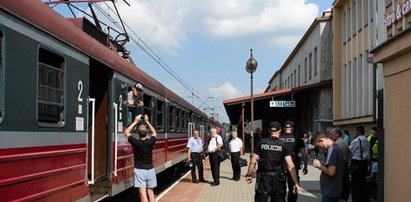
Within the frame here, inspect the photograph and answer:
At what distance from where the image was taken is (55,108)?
5906mm

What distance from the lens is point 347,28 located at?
79.4 ft

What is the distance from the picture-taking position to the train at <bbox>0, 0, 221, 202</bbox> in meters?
4.79

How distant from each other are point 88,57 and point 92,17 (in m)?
3.79

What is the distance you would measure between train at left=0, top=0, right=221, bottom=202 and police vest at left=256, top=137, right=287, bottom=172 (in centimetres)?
233

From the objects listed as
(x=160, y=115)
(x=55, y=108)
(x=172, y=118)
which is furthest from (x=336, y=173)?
(x=172, y=118)

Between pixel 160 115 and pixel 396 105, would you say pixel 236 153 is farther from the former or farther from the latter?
pixel 396 105

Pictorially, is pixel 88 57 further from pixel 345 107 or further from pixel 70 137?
pixel 345 107

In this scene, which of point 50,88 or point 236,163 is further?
point 236,163

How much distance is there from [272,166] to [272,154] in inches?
6.8

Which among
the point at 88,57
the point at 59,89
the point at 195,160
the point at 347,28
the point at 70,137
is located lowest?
the point at 195,160

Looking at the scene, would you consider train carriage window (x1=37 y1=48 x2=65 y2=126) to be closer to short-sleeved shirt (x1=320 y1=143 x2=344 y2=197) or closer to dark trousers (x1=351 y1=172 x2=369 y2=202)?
short-sleeved shirt (x1=320 y1=143 x2=344 y2=197)

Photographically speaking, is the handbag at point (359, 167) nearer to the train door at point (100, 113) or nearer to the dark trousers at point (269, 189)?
the dark trousers at point (269, 189)

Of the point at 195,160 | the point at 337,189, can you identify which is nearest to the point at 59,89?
the point at 337,189

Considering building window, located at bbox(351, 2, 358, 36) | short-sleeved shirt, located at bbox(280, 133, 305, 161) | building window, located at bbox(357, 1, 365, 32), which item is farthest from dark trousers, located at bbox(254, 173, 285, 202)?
building window, located at bbox(351, 2, 358, 36)
